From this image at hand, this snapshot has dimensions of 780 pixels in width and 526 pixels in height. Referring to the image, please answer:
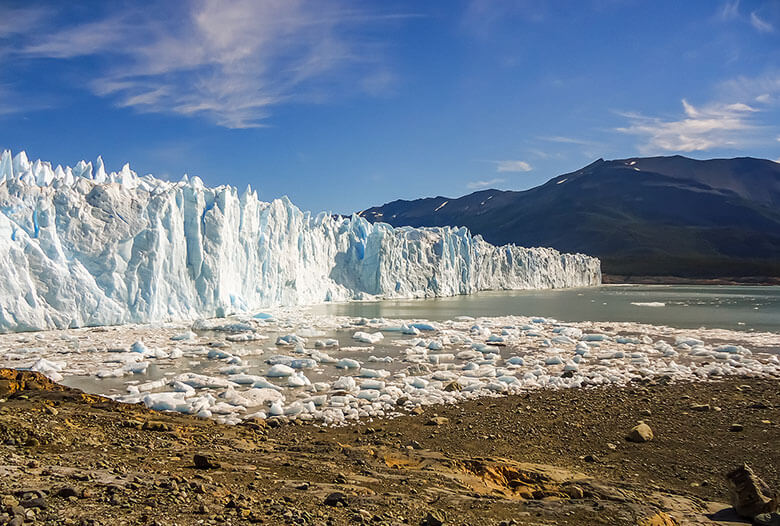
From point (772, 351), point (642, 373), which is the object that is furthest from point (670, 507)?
point (772, 351)

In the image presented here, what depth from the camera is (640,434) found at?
6316mm

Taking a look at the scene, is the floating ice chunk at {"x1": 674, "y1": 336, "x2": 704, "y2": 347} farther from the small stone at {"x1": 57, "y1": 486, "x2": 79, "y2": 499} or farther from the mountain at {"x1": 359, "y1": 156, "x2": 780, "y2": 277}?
the mountain at {"x1": 359, "y1": 156, "x2": 780, "y2": 277}

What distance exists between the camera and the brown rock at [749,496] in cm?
408

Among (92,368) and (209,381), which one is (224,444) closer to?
(209,381)

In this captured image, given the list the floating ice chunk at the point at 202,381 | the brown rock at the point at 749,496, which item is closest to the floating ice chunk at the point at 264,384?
the floating ice chunk at the point at 202,381

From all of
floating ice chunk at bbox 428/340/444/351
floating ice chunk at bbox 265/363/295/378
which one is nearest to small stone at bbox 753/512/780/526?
floating ice chunk at bbox 265/363/295/378

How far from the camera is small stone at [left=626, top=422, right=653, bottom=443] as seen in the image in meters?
6.29

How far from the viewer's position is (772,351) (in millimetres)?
13492

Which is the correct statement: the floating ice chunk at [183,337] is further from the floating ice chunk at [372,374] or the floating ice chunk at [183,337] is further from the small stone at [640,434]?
the small stone at [640,434]

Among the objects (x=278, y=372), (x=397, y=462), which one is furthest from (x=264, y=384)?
(x=397, y=462)

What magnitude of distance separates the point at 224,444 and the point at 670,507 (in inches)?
167

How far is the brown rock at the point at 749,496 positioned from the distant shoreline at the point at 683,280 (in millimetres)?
81651

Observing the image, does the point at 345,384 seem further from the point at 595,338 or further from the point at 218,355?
the point at 595,338

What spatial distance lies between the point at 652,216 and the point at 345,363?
14883 centimetres
